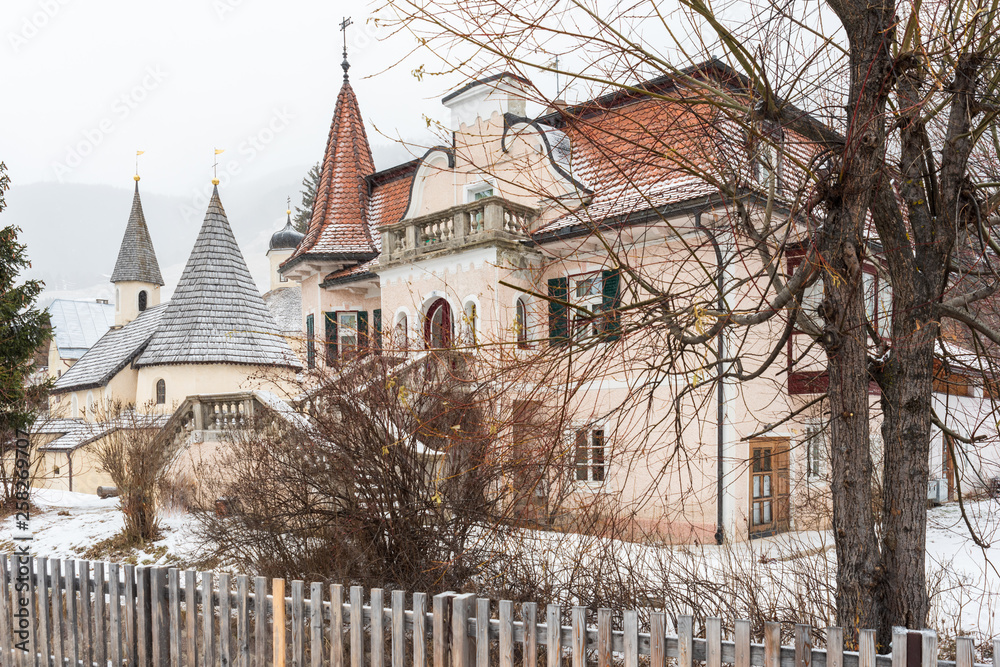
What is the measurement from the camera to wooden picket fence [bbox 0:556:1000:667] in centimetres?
361

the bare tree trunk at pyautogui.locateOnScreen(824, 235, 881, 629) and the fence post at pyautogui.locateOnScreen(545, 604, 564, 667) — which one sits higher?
the bare tree trunk at pyautogui.locateOnScreen(824, 235, 881, 629)

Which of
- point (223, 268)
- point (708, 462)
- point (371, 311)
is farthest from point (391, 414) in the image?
point (223, 268)

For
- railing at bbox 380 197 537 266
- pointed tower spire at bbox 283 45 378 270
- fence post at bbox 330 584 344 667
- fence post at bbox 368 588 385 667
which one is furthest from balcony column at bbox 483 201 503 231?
fence post at bbox 368 588 385 667

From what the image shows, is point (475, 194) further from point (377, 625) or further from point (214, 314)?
point (377, 625)

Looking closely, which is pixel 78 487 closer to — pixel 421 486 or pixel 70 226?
pixel 421 486

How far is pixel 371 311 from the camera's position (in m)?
19.7

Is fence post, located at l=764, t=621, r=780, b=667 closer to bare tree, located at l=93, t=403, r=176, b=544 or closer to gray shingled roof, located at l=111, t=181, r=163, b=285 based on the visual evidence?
bare tree, located at l=93, t=403, r=176, b=544

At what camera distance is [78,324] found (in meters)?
62.2

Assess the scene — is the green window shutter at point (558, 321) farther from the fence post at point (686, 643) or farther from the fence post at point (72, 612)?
the fence post at point (72, 612)

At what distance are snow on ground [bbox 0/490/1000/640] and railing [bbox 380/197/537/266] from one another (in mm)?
6812

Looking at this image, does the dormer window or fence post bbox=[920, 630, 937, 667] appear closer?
fence post bbox=[920, 630, 937, 667]

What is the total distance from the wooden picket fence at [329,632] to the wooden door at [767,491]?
318 inches

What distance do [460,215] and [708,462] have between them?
6.73 m

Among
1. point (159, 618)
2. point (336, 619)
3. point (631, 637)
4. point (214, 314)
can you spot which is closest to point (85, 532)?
point (159, 618)
